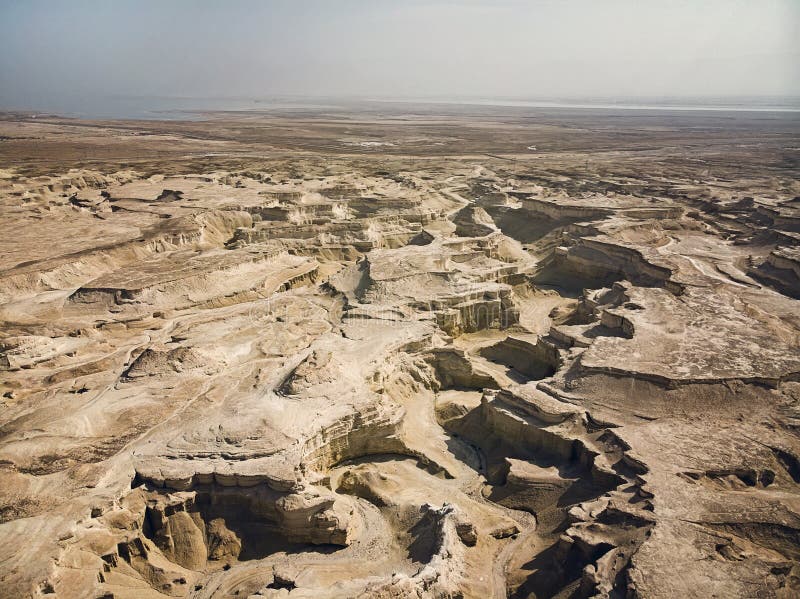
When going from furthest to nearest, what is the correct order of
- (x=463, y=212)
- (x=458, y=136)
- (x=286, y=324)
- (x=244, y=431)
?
(x=458, y=136), (x=463, y=212), (x=286, y=324), (x=244, y=431)

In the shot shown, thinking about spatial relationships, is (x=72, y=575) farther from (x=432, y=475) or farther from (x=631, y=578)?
(x=631, y=578)

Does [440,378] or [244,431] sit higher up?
[244,431]

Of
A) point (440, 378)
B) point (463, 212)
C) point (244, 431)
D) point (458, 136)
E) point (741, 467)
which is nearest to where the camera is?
point (741, 467)

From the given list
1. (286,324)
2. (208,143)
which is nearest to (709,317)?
(286,324)

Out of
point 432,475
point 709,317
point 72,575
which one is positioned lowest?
point 432,475

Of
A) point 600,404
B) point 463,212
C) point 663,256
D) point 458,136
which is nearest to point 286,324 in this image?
point 600,404

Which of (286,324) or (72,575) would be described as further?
(286,324)

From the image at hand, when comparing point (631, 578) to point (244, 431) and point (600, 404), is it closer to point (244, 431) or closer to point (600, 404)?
point (600, 404)
